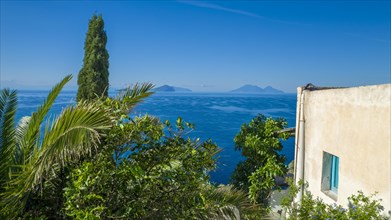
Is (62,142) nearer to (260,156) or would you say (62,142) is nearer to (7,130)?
(7,130)

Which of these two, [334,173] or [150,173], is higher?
[150,173]

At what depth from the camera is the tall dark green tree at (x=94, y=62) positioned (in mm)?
15156

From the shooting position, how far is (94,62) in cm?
1522

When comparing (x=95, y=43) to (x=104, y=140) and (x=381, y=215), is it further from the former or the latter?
(x=381, y=215)

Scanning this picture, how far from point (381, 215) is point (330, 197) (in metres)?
1.45

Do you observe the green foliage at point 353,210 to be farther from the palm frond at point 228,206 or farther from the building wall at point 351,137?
the palm frond at point 228,206

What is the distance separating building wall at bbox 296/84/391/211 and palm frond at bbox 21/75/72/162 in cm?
520

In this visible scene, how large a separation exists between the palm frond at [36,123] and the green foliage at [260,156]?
573cm

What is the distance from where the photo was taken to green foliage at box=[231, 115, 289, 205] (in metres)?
8.89

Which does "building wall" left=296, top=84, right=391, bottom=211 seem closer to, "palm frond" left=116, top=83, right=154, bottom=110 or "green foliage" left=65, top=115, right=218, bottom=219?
"green foliage" left=65, top=115, right=218, bottom=219

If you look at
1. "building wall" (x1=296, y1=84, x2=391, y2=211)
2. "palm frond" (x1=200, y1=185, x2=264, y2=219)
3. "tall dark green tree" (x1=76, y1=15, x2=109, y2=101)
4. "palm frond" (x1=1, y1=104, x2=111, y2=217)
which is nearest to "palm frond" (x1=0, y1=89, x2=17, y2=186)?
"palm frond" (x1=1, y1=104, x2=111, y2=217)

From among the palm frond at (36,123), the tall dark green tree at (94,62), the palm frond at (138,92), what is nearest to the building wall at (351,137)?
the palm frond at (138,92)

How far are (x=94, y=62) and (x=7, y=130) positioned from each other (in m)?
10.6

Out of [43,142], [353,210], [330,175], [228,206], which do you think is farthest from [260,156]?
[43,142]
